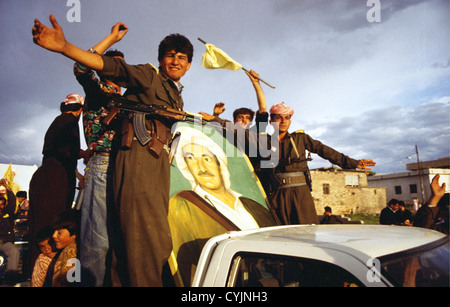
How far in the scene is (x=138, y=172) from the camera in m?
2.49

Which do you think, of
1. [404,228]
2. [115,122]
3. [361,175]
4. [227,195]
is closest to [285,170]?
[227,195]

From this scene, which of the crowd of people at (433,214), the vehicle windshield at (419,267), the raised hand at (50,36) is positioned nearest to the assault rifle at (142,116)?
the raised hand at (50,36)

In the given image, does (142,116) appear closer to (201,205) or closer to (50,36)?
(50,36)

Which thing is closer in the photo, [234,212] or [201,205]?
[201,205]

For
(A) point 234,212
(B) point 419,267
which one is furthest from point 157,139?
(B) point 419,267

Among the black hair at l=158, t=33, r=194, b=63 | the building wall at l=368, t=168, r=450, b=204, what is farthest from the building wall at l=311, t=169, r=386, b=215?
the black hair at l=158, t=33, r=194, b=63

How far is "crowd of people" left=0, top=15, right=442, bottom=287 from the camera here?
236 centimetres

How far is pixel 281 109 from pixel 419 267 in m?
3.21

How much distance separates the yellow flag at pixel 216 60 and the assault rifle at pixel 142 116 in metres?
2.08

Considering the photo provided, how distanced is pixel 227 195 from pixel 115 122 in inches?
70.1

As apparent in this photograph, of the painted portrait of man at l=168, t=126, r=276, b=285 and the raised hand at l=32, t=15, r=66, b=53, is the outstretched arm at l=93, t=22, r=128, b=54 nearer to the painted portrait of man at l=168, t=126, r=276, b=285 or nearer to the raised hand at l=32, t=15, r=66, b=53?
the raised hand at l=32, t=15, r=66, b=53

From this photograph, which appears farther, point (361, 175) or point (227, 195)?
point (361, 175)

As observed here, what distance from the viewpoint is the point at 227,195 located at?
3869 mm
